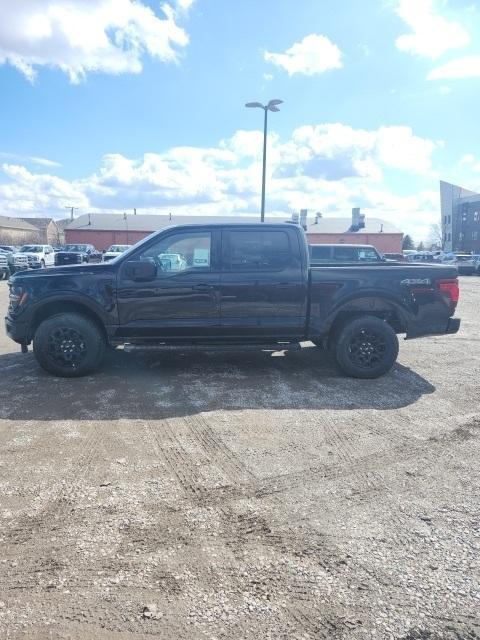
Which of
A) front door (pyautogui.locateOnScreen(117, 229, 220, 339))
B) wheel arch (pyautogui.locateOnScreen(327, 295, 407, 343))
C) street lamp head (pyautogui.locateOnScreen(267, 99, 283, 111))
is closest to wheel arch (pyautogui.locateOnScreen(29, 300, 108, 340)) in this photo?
front door (pyautogui.locateOnScreen(117, 229, 220, 339))

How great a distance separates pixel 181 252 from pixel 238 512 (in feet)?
12.0

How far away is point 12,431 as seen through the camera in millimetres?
4367

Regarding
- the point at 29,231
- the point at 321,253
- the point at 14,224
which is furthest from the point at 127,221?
the point at 321,253

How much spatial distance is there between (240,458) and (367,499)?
3.57 feet

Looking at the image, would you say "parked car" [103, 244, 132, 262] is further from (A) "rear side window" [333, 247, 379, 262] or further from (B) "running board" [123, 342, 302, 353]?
(B) "running board" [123, 342, 302, 353]

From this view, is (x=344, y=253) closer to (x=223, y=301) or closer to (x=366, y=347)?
(x=366, y=347)

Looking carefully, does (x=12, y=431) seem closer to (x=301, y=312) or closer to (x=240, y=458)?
(x=240, y=458)

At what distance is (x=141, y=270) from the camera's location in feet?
18.6

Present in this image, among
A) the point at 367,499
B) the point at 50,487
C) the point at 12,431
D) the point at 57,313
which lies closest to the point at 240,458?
the point at 367,499

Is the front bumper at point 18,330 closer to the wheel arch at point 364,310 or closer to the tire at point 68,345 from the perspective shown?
the tire at point 68,345

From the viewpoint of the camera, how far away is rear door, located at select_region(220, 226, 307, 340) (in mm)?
5914

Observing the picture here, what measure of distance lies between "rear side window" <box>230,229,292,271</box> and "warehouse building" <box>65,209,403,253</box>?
47188 millimetres

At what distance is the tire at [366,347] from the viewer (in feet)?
19.8

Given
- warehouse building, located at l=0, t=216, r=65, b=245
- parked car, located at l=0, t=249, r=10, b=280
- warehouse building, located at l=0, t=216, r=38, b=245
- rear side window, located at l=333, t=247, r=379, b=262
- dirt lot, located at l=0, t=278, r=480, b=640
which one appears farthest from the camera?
warehouse building, located at l=0, t=216, r=65, b=245
